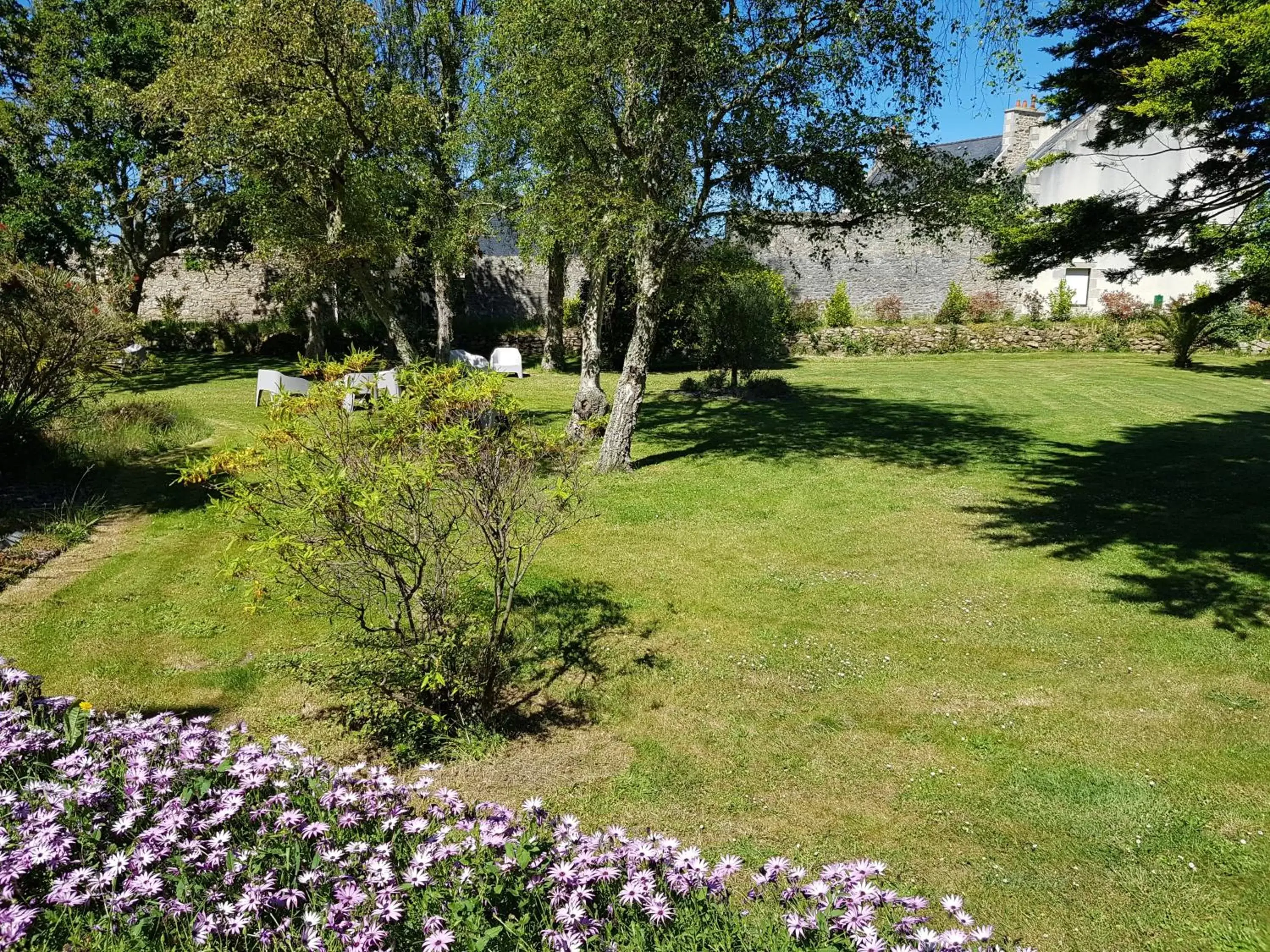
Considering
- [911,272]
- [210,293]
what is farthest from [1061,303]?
[210,293]

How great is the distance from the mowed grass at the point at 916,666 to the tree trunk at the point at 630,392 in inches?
14.9

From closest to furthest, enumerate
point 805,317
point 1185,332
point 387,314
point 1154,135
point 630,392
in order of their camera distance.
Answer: point 1154,135 → point 630,392 → point 387,314 → point 1185,332 → point 805,317

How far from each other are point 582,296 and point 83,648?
67.0 feet

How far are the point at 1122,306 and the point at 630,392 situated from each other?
23761mm

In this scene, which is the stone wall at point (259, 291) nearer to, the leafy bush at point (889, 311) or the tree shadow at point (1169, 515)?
the leafy bush at point (889, 311)

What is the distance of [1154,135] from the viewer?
27.7 ft

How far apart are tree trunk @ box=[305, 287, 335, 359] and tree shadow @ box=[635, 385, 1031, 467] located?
9.48 metres

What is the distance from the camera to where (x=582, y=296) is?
24469 mm

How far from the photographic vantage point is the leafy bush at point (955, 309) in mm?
28281

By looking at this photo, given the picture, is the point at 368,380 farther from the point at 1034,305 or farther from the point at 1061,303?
the point at 1034,305

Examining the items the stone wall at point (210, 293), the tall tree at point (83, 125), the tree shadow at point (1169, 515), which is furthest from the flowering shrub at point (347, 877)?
the stone wall at point (210, 293)

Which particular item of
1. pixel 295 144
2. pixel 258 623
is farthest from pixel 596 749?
pixel 295 144

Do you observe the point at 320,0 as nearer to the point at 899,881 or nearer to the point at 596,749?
the point at 596,749

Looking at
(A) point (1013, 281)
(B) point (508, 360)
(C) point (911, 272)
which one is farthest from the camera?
(C) point (911, 272)
